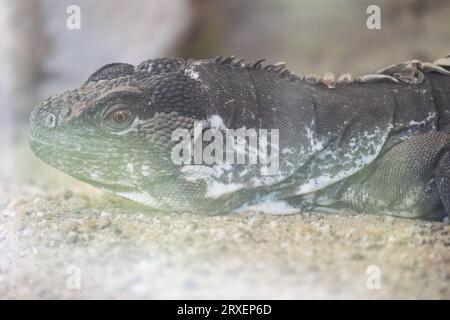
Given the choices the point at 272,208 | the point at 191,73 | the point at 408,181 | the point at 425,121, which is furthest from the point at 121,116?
the point at 425,121

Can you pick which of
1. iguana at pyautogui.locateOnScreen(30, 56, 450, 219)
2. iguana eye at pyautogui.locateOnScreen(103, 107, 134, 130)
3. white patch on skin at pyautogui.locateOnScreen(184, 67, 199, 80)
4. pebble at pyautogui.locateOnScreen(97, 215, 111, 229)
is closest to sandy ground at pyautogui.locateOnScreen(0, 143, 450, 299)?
pebble at pyautogui.locateOnScreen(97, 215, 111, 229)

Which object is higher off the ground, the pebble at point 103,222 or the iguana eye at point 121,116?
the iguana eye at point 121,116

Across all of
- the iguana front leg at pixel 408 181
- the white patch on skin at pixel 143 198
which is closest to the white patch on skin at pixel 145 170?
the white patch on skin at pixel 143 198

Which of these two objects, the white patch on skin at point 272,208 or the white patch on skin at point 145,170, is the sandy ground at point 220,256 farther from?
the white patch on skin at point 145,170

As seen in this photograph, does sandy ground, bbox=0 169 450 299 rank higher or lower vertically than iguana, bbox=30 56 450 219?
lower

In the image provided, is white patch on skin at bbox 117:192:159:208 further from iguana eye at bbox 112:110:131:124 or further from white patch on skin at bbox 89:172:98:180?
iguana eye at bbox 112:110:131:124

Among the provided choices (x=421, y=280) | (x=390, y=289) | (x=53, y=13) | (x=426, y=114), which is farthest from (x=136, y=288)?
(x=426, y=114)

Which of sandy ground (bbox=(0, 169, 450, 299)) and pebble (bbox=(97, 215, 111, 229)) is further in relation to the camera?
pebble (bbox=(97, 215, 111, 229))
